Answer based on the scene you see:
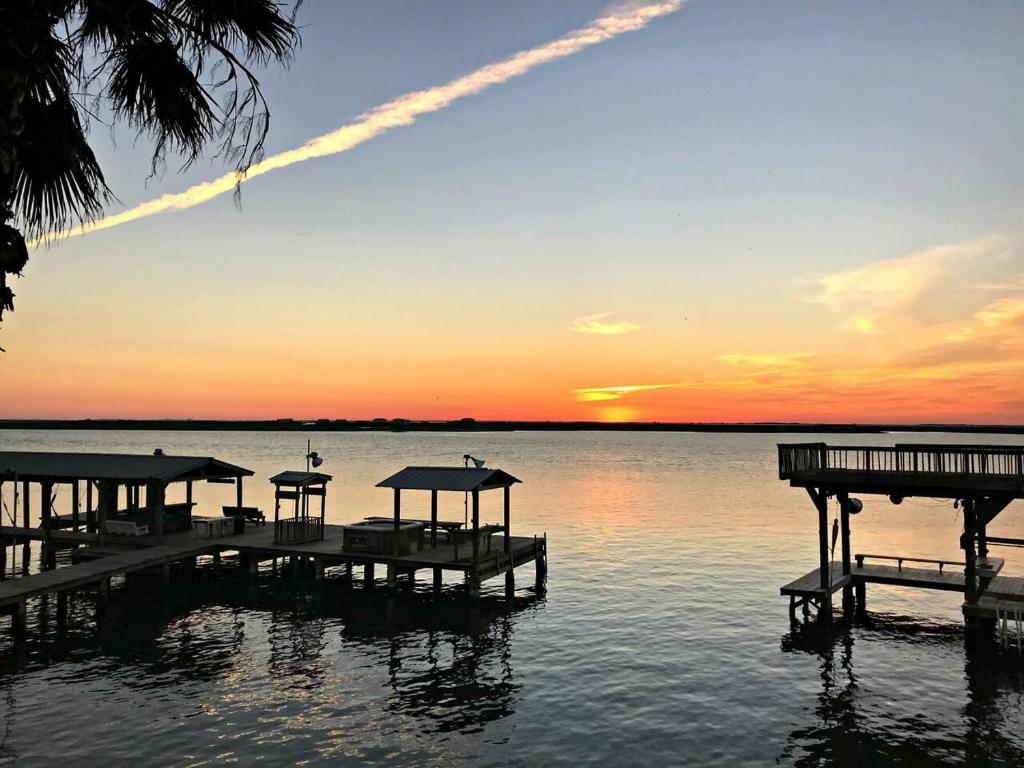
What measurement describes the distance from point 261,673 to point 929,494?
2215 cm

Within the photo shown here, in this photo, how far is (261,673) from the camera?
2098 cm

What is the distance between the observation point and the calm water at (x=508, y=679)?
16.5m

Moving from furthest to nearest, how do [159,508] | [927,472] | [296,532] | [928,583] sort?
1. [296,532]
2. [159,508]
3. [928,583]
4. [927,472]

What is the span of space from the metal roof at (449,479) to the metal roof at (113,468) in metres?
9.09

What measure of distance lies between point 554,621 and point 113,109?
24077mm

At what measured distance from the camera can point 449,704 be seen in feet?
62.5

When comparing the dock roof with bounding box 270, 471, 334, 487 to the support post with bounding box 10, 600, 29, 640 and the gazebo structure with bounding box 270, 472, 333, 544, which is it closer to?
the gazebo structure with bounding box 270, 472, 333, 544

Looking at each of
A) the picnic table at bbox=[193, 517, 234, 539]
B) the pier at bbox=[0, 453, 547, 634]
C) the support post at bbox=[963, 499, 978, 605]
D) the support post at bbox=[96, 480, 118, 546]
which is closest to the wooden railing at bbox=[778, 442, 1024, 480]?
the support post at bbox=[963, 499, 978, 605]

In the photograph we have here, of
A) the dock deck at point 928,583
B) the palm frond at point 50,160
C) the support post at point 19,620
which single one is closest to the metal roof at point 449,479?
the dock deck at point 928,583

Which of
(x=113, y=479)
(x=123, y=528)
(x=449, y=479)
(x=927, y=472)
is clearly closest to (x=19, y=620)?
(x=123, y=528)

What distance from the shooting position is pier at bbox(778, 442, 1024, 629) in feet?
77.0

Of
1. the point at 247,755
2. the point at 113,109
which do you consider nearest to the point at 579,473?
the point at 247,755

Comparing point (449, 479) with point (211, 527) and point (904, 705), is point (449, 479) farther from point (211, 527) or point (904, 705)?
point (904, 705)

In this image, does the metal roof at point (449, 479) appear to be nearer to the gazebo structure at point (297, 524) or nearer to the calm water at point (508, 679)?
the gazebo structure at point (297, 524)
